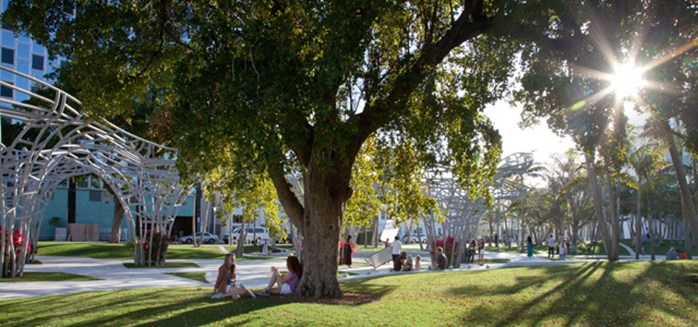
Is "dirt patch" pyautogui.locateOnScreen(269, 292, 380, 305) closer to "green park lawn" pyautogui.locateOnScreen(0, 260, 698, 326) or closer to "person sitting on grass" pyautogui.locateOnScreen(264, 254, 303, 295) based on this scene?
"green park lawn" pyautogui.locateOnScreen(0, 260, 698, 326)

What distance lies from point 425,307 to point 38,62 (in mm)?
55180

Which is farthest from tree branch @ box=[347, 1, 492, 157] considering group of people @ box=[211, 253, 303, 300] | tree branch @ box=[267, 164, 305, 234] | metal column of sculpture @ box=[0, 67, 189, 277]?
metal column of sculpture @ box=[0, 67, 189, 277]

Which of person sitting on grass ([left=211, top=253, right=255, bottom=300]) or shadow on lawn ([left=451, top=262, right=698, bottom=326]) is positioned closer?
shadow on lawn ([left=451, top=262, right=698, bottom=326])

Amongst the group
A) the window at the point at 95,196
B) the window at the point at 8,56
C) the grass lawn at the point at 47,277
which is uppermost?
the window at the point at 8,56

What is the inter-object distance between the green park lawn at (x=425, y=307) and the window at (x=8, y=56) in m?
47.1

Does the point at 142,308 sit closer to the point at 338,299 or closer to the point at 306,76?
the point at 338,299

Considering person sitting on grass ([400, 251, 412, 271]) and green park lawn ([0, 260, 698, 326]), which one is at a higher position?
green park lawn ([0, 260, 698, 326])

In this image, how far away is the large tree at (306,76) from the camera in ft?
32.2

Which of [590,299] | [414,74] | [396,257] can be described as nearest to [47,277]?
[396,257]

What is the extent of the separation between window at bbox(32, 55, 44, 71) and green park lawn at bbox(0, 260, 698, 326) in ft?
158

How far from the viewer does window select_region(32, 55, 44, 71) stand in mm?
54938

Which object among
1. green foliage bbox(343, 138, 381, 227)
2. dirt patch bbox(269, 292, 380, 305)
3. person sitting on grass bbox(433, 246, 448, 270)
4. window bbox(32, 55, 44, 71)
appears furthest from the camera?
window bbox(32, 55, 44, 71)

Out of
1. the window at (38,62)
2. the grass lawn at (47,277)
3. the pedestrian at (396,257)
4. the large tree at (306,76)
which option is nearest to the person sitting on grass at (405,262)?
the pedestrian at (396,257)

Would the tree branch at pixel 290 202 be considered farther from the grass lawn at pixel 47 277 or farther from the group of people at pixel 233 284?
the grass lawn at pixel 47 277
